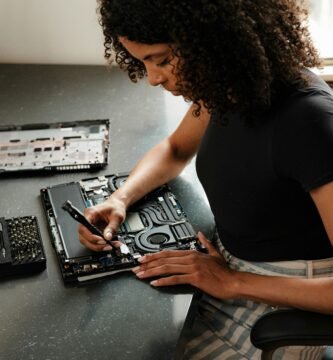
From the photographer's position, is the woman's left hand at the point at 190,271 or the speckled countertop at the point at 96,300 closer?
the speckled countertop at the point at 96,300

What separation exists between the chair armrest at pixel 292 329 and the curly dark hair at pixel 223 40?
14.5 inches

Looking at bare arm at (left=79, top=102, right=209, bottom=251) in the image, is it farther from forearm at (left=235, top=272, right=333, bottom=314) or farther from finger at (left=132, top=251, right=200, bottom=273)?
forearm at (left=235, top=272, right=333, bottom=314)

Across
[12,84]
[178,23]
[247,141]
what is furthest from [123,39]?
[12,84]

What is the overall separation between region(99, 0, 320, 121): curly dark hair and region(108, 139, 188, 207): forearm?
1.14ft

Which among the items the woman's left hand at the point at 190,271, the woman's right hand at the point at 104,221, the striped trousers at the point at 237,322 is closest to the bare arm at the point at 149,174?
the woman's right hand at the point at 104,221

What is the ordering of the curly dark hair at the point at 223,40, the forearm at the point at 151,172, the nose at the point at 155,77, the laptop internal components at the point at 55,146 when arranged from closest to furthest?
A: 1. the curly dark hair at the point at 223,40
2. the nose at the point at 155,77
3. the forearm at the point at 151,172
4. the laptop internal components at the point at 55,146

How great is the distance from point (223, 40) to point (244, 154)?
246 millimetres

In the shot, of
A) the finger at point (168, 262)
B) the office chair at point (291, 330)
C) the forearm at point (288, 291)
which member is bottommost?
the office chair at point (291, 330)

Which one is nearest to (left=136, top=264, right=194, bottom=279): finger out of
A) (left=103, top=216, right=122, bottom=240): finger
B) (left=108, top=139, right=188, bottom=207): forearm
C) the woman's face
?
(left=103, top=216, right=122, bottom=240): finger

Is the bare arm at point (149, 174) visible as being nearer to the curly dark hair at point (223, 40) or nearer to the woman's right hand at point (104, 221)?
the woman's right hand at point (104, 221)

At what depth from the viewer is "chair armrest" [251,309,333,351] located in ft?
3.62

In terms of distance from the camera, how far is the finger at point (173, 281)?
4.15 ft

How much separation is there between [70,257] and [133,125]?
0.61 meters

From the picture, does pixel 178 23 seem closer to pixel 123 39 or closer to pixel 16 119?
pixel 123 39
